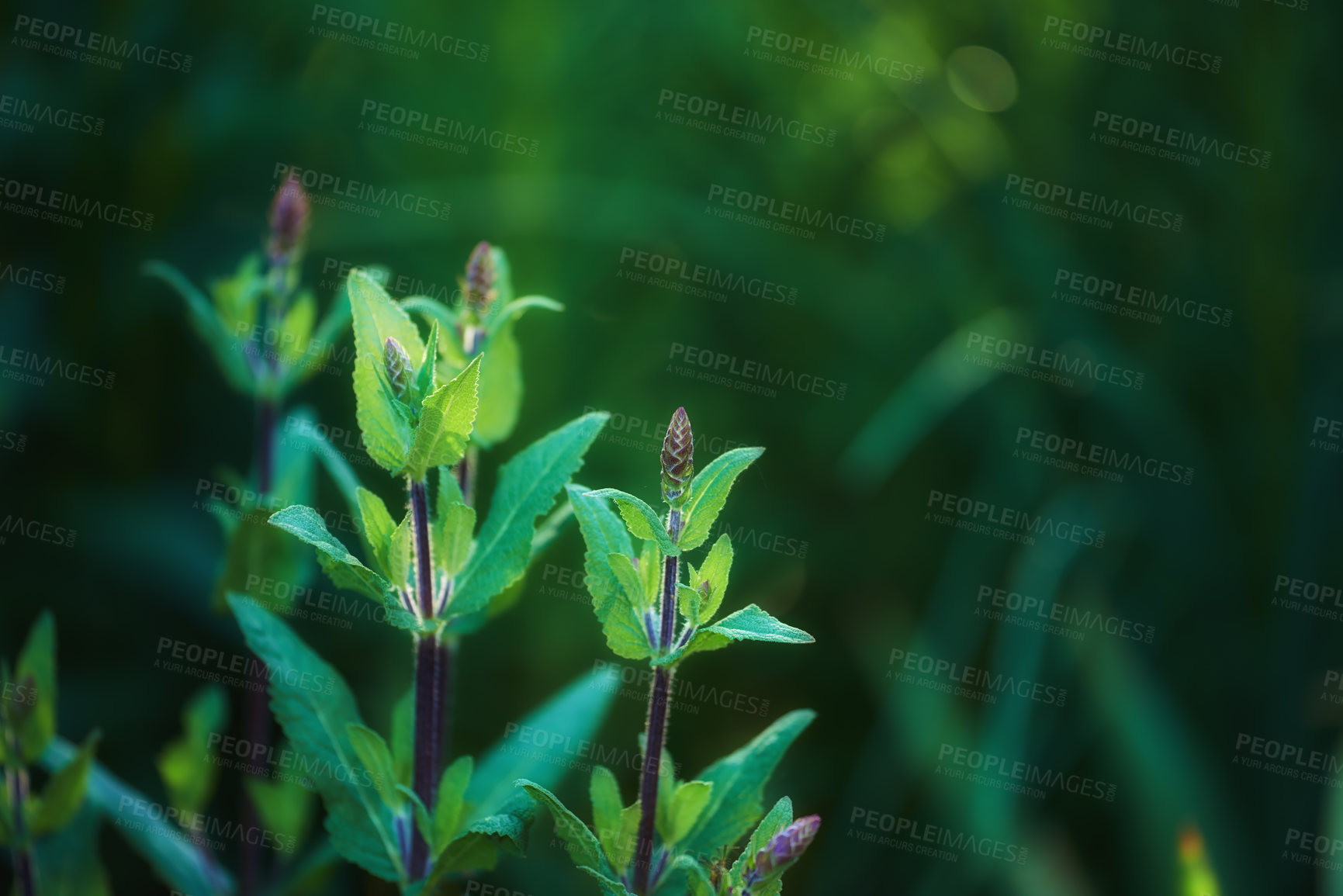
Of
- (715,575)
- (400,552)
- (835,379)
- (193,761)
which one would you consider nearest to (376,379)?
(400,552)

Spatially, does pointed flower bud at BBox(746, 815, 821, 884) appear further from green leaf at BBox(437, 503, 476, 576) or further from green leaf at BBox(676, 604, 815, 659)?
green leaf at BBox(437, 503, 476, 576)

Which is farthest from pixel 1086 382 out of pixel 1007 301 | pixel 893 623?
pixel 893 623

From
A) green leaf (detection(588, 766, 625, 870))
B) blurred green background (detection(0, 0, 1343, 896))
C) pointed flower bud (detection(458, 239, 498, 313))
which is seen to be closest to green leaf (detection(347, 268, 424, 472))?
pointed flower bud (detection(458, 239, 498, 313))

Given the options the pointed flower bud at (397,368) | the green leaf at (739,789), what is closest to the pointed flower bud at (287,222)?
the pointed flower bud at (397,368)

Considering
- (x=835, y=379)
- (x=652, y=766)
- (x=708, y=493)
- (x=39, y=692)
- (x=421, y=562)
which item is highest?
(x=835, y=379)

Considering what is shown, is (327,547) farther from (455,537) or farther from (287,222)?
(287,222)

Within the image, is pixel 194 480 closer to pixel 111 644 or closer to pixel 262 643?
pixel 111 644

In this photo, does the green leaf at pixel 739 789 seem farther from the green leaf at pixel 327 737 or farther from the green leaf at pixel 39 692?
the green leaf at pixel 39 692
